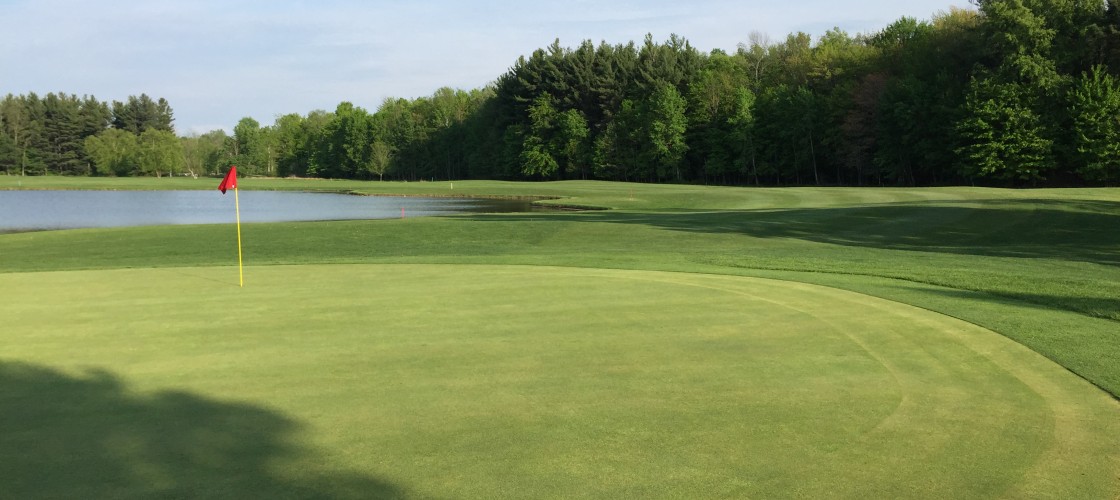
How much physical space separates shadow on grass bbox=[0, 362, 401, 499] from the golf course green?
0.07 ft

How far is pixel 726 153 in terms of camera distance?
8488 cm

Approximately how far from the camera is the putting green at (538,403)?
4.43m

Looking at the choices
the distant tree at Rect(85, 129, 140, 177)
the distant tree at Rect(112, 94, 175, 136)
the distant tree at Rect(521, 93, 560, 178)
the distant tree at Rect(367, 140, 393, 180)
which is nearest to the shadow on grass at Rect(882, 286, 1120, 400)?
the distant tree at Rect(521, 93, 560, 178)

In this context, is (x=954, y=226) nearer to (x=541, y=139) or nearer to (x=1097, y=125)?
(x=1097, y=125)

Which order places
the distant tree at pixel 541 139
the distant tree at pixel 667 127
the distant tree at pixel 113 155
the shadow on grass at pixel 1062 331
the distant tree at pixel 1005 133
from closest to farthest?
→ the shadow on grass at pixel 1062 331 → the distant tree at pixel 1005 133 → the distant tree at pixel 667 127 → the distant tree at pixel 541 139 → the distant tree at pixel 113 155

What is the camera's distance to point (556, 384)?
6328mm

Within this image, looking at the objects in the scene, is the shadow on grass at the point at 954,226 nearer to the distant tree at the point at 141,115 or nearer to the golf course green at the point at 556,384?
the golf course green at the point at 556,384

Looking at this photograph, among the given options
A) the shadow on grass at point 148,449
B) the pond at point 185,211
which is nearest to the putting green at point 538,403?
the shadow on grass at point 148,449

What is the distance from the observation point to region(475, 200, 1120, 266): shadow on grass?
851 inches

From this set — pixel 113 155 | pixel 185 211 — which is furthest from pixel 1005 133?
pixel 113 155

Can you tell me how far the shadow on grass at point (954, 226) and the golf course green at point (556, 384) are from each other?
292 inches

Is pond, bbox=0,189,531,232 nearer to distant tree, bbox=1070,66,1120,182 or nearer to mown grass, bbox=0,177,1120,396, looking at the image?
mown grass, bbox=0,177,1120,396

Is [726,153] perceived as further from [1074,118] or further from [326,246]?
[326,246]

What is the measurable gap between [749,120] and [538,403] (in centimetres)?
7719
